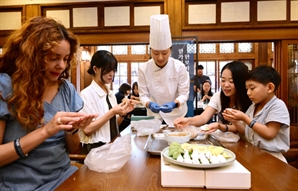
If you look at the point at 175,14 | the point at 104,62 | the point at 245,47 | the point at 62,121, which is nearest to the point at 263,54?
the point at 245,47

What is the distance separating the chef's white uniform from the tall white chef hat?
22 cm

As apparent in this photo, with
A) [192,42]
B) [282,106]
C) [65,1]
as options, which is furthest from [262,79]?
[65,1]

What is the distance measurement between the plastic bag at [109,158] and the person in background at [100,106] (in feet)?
2.12

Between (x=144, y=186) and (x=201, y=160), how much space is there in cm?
23

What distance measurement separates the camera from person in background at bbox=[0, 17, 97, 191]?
901 millimetres

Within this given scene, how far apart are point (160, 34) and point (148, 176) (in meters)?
1.46

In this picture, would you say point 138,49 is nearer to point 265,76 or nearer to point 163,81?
point 163,81

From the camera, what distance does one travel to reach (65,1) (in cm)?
346

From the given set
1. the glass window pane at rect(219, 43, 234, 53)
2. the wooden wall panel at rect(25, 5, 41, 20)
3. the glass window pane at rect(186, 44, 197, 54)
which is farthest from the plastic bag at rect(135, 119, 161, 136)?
the glass window pane at rect(219, 43, 234, 53)

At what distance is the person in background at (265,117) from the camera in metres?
1.35

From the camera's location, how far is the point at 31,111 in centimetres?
93

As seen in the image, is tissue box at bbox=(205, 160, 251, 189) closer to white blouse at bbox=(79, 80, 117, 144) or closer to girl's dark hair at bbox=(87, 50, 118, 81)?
white blouse at bbox=(79, 80, 117, 144)

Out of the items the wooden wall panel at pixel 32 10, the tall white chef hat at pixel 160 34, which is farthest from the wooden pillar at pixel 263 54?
the wooden wall panel at pixel 32 10

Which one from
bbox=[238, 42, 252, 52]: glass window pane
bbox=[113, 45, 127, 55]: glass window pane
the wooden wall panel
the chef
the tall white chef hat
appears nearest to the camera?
the tall white chef hat
